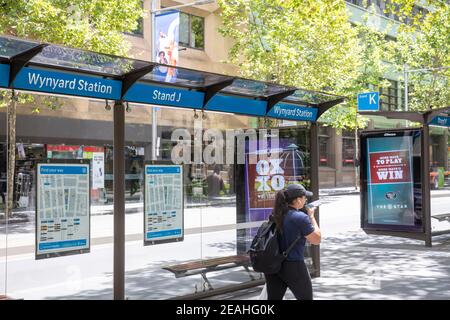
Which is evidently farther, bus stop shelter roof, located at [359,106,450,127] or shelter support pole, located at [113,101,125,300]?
Answer: bus stop shelter roof, located at [359,106,450,127]

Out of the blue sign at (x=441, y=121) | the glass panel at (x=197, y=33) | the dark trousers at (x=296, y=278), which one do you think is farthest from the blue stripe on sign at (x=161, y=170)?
the glass panel at (x=197, y=33)

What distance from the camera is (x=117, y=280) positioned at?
248 inches

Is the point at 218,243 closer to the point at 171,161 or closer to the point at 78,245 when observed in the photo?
the point at 171,161

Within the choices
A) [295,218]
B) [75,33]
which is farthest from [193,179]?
[75,33]

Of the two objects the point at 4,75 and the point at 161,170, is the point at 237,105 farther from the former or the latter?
the point at 4,75

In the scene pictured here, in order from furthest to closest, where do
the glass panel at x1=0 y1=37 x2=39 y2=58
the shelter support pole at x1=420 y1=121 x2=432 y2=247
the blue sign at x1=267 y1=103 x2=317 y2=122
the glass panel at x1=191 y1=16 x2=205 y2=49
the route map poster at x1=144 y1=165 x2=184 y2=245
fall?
the glass panel at x1=191 y1=16 x2=205 y2=49
the shelter support pole at x1=420 y1=121 x2=432 y2=247
the blue sign at x1=267 y1=103 x2=317 y2=122
the route map poster at x1=144 y1=165 x2=184 y2=245
the glass panel at x1=0 y1=37 x2=39 y2=58

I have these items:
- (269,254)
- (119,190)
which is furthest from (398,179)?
(269,254)

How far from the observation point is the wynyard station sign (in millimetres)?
5578

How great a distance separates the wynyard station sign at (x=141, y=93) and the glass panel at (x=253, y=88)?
94 mm

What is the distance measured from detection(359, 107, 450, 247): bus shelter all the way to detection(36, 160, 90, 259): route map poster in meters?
6.91

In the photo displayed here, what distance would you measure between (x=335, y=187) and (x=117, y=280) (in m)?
34.3

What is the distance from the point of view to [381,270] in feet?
30.1

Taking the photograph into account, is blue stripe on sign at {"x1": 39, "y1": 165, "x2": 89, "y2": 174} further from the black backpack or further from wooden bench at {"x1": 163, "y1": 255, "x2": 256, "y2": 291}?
the black backpack

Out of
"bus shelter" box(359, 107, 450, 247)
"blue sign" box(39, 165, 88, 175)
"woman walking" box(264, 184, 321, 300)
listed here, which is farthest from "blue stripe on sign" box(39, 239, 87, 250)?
"bus shelter" box(359, 107, 450, 247)
